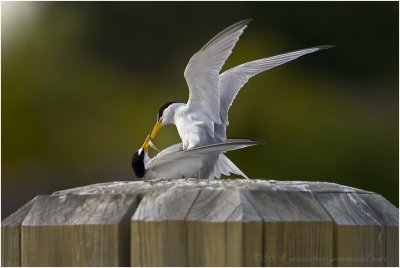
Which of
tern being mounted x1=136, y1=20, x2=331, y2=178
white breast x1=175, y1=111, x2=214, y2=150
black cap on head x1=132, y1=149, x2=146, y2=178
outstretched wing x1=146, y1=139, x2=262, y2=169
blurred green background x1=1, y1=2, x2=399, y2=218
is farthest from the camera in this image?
blurred green background x1=1, y1=2, x2=399, y2=218

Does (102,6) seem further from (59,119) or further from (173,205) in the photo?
(173,205)

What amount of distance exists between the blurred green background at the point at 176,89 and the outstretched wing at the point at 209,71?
5.76 meters

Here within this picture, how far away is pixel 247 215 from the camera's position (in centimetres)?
379

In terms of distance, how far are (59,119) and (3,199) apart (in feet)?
5.62

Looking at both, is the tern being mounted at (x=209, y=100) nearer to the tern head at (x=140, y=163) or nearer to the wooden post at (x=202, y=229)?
the tern head at (x=140, y=163)

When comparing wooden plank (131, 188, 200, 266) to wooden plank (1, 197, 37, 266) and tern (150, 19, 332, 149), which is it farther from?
tern (150, 19, 332, 149)

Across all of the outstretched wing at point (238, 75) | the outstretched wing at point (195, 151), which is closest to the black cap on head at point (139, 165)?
the outstretched wing at point (195, 151)

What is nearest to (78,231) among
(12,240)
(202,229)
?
(12,240)

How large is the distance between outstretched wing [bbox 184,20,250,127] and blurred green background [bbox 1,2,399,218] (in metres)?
5.76

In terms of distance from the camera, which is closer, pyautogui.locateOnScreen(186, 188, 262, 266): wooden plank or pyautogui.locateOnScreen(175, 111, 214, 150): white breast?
pyautogui.locateOnScreen(186, 188, 262, 266): wooden plank

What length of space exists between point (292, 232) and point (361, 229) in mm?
306

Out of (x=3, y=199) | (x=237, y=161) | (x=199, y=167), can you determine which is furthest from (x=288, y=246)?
(x=3, y=199)

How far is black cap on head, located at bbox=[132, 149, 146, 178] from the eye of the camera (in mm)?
7031

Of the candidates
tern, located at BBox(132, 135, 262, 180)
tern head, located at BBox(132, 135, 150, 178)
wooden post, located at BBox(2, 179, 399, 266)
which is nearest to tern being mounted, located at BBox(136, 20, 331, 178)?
tern, located at BBox(132, 135, 262, 180)
